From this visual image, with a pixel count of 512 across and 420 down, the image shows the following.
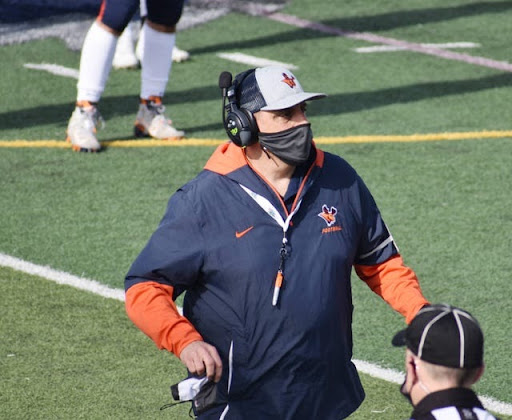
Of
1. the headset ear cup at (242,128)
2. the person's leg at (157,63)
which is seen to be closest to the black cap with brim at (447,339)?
the headset ear cup at (242,128)

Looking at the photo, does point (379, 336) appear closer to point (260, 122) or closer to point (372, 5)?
point (260, 122)

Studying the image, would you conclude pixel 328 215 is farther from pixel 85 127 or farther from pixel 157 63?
pixel 157 63

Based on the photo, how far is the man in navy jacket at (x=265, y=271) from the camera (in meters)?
4.26

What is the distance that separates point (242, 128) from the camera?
14.4ft

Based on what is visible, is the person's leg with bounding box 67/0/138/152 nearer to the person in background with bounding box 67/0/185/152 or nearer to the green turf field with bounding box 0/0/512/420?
the person in background with bounding box 67/0/185/152

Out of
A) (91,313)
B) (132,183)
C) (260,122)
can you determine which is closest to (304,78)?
(132,183)

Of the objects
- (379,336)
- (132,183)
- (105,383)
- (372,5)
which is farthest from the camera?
(372,5)

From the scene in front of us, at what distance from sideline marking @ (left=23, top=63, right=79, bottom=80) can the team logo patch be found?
25.5ft

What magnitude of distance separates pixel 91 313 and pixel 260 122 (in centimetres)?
267

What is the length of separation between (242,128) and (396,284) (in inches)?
32.8

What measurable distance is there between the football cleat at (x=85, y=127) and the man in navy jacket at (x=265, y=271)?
502 cm

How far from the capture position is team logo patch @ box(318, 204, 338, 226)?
438cm

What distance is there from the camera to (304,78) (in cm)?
1167

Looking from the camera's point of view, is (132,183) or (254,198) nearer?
(254,198)
